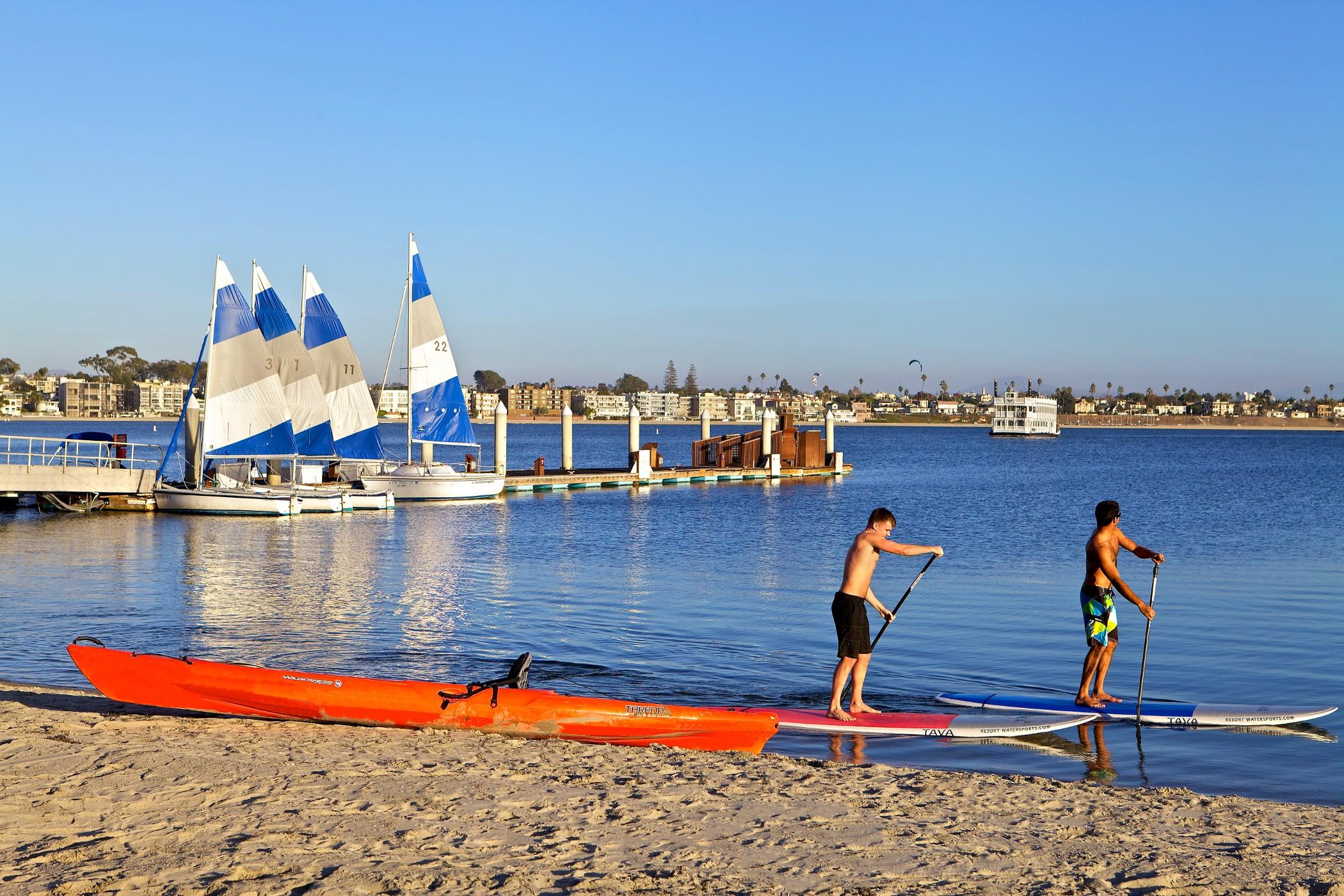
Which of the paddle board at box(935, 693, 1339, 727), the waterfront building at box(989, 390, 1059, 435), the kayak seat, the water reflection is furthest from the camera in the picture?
the waterfront building at box(989, 390, 1059, 435)

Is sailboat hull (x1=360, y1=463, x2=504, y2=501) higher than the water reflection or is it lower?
higher

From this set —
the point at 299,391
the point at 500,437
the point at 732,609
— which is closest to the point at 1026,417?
the point at 500,437

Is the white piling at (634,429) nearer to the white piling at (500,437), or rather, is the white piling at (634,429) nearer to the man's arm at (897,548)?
the white piling at (500,437)

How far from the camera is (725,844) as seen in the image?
755cm

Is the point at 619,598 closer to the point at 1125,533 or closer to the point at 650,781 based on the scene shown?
the point at 650,781

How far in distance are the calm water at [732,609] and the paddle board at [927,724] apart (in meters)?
0.13

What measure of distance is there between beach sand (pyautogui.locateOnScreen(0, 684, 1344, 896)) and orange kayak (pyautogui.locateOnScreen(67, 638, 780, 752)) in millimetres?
259

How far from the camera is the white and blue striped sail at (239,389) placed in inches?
1398

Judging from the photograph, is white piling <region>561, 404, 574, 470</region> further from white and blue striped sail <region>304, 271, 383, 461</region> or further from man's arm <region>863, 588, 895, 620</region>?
man's arm <region>863, 588, 895, 620</region>

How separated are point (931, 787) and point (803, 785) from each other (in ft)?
3.21

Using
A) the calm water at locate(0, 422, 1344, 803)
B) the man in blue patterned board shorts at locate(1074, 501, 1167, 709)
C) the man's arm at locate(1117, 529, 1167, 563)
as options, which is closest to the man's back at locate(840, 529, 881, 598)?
the calm water at locate(0, 422, 1344, 803)

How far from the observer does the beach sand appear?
6.85 meters

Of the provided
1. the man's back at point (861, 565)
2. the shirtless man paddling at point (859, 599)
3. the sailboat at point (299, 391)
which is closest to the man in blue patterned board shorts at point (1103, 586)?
the shirtless man paddling at point (859, 599)

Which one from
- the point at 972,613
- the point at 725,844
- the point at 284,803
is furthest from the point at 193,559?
the point at 725,844
